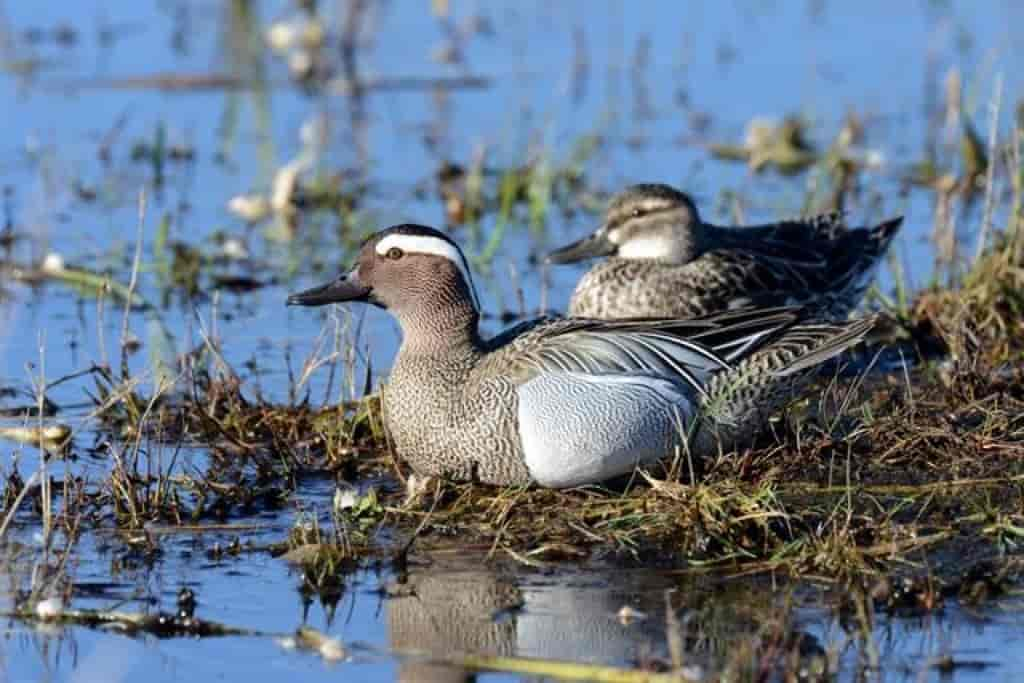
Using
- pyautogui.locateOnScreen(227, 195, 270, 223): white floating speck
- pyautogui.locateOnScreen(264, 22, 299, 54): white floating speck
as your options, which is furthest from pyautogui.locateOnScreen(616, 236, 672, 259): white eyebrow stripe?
pyautogui.locateOnScreen(264, 22, 299, 54): white floating speck

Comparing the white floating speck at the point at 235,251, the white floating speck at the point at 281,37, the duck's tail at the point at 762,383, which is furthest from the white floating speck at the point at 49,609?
the white floating speck at the point at 281,37

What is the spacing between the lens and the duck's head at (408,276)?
22.4 ft

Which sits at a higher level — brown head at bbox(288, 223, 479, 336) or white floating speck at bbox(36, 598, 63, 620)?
brown head at bbox(288, 223, 479, 336)

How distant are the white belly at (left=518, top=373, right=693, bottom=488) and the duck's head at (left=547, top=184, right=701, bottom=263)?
1.92 meters

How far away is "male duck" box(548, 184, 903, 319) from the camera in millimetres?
8430

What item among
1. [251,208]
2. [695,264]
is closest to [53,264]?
[251,208]

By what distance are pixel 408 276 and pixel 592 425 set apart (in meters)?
0.80

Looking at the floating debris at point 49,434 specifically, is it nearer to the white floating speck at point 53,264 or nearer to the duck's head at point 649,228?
the white floating speck at point 53,264

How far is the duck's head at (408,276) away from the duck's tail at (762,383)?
2.75 feet

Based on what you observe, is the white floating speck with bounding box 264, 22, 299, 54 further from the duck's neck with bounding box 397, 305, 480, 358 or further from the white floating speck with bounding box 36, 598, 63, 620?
the white floating speck with bounding box 36, 598, 63, 620

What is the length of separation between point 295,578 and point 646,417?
1.27 meters

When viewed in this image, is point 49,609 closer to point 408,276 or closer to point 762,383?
point 408,276

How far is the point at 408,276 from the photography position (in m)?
6.86

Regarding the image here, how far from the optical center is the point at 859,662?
5242 mm
